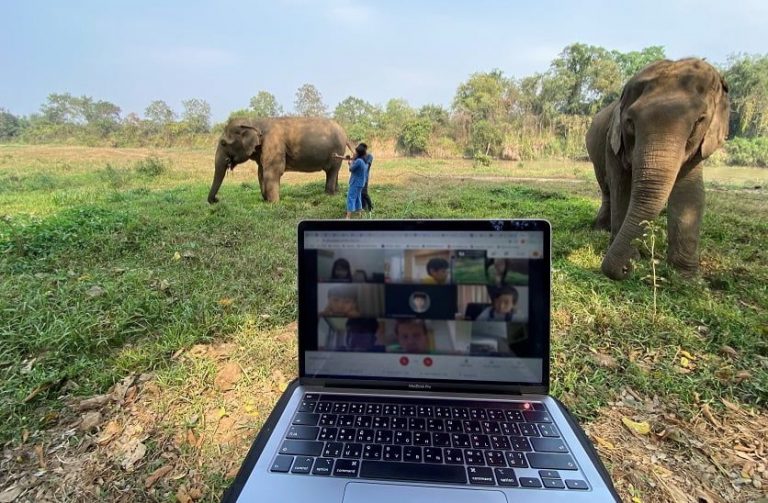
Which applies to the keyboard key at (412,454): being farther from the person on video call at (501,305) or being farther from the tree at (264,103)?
the tree at (264,103)

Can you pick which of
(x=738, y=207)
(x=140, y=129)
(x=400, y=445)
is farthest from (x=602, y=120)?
(x=140, y=129)

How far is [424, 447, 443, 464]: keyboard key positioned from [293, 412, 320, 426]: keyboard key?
7.4 inches

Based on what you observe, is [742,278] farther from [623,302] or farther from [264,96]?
[264,96]

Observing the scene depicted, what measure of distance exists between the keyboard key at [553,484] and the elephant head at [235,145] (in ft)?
15.1

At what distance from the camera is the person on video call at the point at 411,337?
2.48 ft

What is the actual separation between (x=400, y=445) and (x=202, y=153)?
10250 mm

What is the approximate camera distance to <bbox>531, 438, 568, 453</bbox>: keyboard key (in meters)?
0.62

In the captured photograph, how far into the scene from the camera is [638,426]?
3.63 feet

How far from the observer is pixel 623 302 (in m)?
1.80

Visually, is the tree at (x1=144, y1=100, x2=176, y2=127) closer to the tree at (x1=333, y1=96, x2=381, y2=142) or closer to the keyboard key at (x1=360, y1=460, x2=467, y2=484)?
the tree at (x1=333, y1=96, x2=381, y2=142)

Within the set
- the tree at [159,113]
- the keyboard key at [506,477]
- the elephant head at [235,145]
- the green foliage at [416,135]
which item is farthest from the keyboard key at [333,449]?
the tree at [159,113]

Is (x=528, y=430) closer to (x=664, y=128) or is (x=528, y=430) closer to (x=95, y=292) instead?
(x=664, y=128)

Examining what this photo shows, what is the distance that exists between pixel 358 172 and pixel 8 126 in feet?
41.0

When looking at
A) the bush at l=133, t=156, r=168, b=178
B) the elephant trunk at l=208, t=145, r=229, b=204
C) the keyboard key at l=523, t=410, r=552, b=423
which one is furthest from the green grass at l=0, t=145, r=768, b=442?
the bush at l=133, t=156, r=168, b=178
